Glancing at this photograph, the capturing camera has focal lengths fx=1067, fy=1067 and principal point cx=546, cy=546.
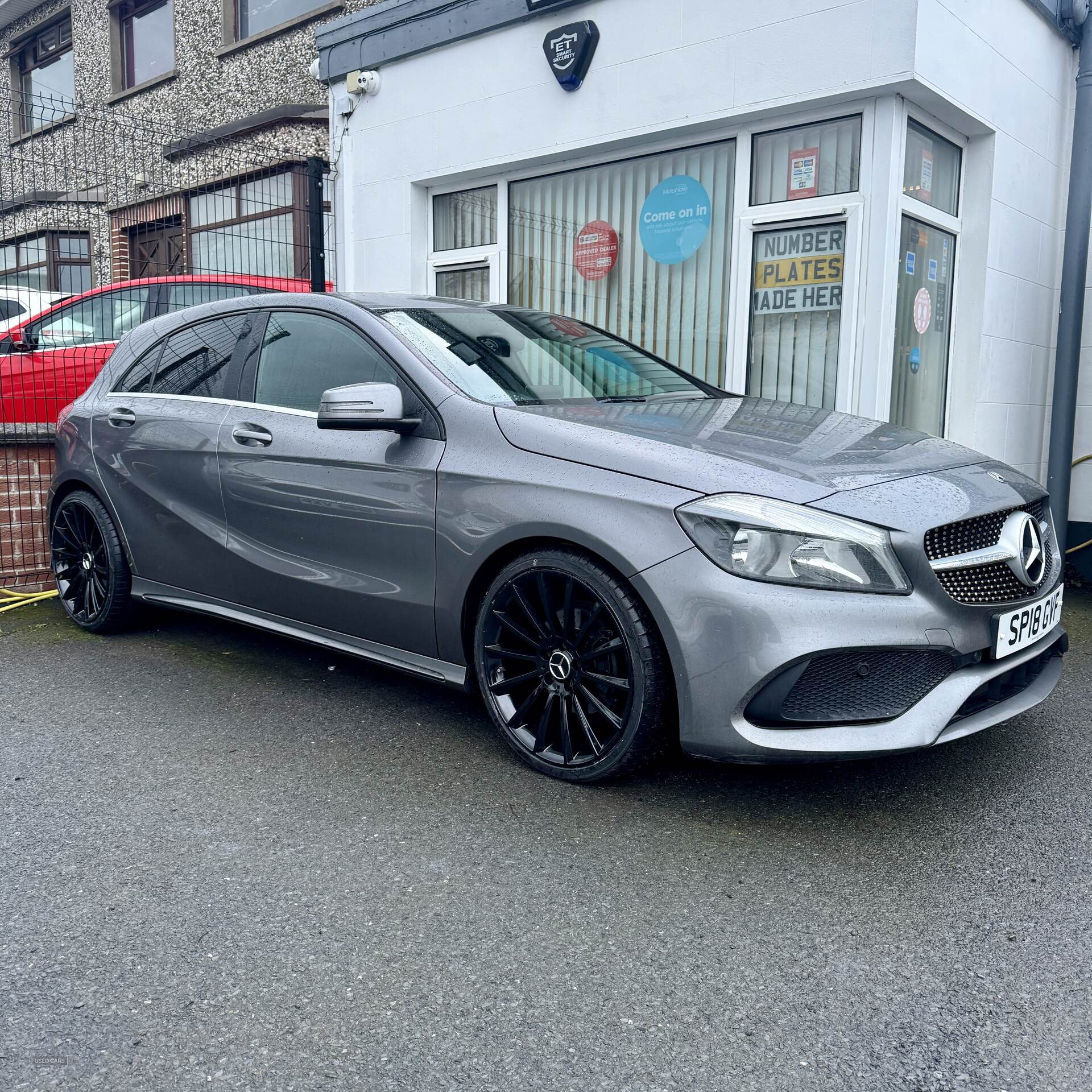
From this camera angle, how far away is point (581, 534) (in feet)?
9.48

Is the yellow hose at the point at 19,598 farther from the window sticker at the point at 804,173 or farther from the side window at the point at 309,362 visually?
the window sticker at the point at 804,173

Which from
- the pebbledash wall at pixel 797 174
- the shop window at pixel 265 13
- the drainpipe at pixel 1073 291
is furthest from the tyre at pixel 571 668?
the shop window at pixel 265 13

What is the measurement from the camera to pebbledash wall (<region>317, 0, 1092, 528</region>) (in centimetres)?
562

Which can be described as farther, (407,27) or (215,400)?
(407,27)

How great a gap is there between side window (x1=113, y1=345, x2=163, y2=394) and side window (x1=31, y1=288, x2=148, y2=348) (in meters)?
3.44

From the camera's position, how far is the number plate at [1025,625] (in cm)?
279

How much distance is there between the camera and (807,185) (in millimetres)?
5953

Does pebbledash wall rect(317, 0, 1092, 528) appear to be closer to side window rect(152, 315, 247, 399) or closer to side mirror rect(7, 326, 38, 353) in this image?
side mirror rect(7, 326, 38, 353)

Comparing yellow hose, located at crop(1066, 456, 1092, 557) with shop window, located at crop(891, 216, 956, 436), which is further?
yellow hose, located at crop(1066, 456, 1092, 557)

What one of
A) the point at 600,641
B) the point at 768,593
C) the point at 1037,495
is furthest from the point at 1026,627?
the point at 600,641

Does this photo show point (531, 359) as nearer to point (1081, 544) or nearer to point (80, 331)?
point (1081, 544)

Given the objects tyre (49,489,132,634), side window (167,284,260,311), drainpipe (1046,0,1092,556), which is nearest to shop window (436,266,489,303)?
side window (167,284,260,311)

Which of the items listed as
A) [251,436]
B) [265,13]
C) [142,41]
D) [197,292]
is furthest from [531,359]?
[142,41]

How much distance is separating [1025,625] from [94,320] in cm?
739
